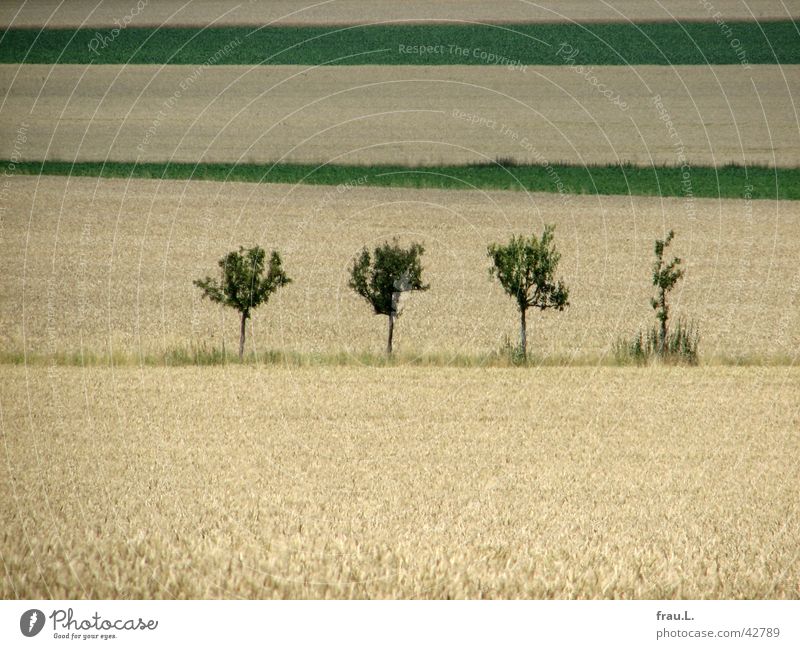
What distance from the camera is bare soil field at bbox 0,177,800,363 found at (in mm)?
26906

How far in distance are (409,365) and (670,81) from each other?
40275mm

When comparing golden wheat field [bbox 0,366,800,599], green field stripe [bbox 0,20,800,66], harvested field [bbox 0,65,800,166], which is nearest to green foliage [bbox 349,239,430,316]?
golden wheat field [bbox 0,366,800,599]

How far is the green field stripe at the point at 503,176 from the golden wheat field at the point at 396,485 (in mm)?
34123

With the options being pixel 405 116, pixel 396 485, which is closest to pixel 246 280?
pixel 396 485

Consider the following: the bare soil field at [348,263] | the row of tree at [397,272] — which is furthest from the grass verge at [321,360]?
the row of tree at [397,272]

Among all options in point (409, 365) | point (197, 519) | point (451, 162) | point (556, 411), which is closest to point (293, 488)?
point (197, 519)

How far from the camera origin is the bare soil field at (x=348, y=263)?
26906 mm

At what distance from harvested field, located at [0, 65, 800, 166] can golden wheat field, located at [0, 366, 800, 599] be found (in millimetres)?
37802

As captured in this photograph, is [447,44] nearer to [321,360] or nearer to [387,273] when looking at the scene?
[387,273]

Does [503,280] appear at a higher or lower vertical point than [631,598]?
higher

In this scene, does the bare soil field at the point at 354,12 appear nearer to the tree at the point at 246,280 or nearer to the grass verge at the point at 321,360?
the tree at the point at 246,280

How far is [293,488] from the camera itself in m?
11.5

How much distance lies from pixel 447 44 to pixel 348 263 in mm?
18115

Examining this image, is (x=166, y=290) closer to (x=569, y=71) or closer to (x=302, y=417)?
(x=302, y=417)
